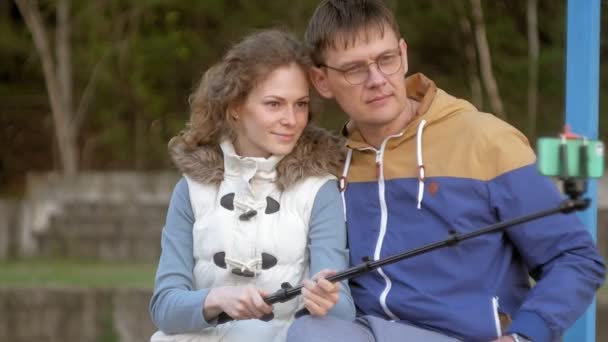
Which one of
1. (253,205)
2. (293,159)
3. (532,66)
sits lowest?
(532,66)

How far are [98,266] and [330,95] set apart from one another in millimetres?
6057

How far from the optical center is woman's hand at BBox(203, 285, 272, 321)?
2.74m

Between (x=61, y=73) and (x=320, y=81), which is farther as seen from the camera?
(x=61, y=73)

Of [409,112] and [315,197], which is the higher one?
[409,112]

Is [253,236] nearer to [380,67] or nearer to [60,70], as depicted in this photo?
[380,67]

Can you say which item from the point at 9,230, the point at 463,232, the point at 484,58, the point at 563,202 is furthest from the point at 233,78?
the point at 484,58

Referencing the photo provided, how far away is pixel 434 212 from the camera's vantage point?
116 inches

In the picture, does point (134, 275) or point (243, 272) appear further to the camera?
point (134, 275)

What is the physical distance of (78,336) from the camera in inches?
237

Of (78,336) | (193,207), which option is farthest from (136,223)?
(193,207)

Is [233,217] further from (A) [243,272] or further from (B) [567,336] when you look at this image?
(B) [567,336]

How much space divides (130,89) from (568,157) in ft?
40.1

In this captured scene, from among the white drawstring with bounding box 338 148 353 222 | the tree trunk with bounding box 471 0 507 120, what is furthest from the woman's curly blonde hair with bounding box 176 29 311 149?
the tree trunk with bounding box 471 0 507 120

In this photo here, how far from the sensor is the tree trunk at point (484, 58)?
12.4 meters
